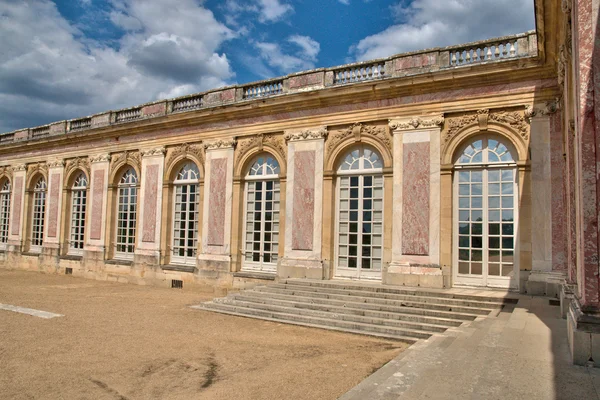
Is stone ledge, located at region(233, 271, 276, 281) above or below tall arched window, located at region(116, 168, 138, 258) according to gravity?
below

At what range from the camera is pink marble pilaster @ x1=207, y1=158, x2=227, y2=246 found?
43.9 ft

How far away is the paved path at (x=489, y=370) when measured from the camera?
13.1 ft

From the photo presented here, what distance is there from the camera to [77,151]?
1766 cm

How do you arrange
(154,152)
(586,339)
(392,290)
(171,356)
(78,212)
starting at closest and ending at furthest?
(586,339) < (171,356) < (392,290) < (154,152) < (78,212)

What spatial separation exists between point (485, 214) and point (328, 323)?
426 centimetres

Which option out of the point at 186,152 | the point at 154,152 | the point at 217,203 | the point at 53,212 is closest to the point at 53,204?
the point at 53,212

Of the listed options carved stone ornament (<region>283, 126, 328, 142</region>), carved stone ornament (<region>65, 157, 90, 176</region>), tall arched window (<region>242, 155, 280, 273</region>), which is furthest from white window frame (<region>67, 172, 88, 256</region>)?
carved stone ornament (<region>283, 126, 328, 142</region>)

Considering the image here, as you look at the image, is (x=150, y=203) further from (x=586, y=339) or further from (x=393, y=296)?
(x=586, y=339)

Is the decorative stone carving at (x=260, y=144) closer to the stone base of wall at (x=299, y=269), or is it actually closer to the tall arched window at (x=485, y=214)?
the stone base of wall at (x=299, y=269)

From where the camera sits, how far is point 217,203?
44.4 feet

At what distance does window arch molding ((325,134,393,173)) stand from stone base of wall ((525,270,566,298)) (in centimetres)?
382

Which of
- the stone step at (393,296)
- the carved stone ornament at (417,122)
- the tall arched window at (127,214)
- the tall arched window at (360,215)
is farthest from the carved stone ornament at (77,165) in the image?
the carved stone ornament at (417,122)

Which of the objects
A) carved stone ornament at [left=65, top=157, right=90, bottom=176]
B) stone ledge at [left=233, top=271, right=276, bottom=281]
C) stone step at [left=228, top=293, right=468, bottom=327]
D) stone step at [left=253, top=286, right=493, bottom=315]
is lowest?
stone step at [left=228, top=293, right=468, bottom=327]

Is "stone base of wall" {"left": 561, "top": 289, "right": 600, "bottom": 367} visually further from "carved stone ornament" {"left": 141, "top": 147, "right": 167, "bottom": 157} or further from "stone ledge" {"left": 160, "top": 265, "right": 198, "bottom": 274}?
"carved stone ornament" {"left": 141, "top": 147, "right": 167, "bottom": 157}
